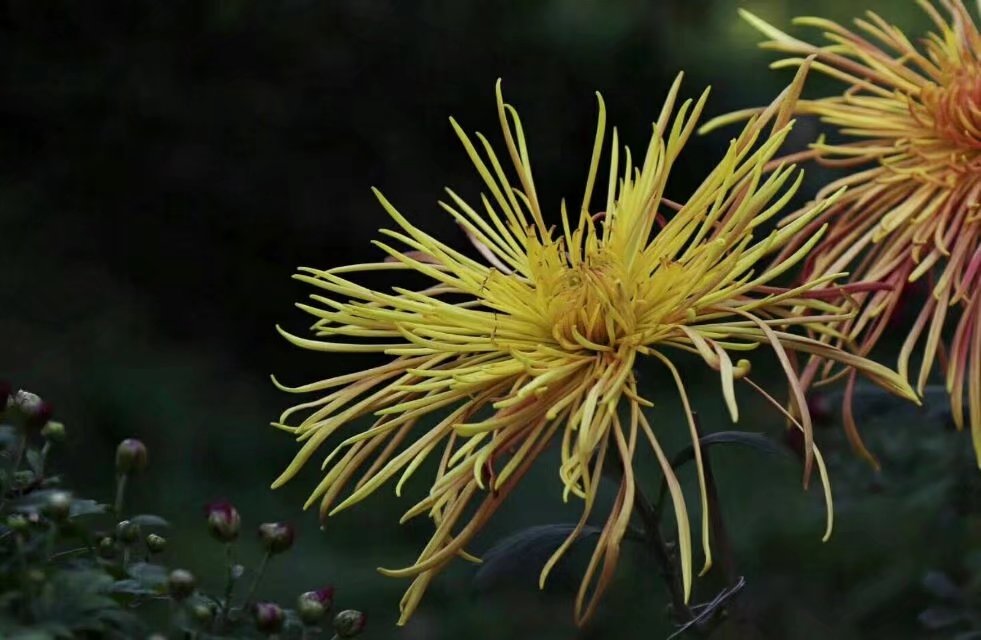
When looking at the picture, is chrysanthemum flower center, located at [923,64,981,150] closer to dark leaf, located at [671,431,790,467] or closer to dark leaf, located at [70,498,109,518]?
dark leaf, located at [671,431,790,467]

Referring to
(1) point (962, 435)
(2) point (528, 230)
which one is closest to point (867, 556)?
(1) point (962, 435)

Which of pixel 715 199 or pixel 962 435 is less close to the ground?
pixel 715 199

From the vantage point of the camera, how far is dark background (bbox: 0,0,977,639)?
2.54 metres

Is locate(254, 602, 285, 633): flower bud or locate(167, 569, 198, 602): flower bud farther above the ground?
locate(167, 569, 198, 602): flower bud

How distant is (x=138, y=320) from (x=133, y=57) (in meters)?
0.45

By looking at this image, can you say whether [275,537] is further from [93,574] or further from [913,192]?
[913,192]

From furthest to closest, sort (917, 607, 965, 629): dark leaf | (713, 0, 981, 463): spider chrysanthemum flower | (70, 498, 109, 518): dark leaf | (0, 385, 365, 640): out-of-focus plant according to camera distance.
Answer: (917, 607, 965, 629): dark leaf
(713, 0, 981, 463): spider chrysanthemum flower
(70, 498, 109, 518): dark leaf
(0, 385, 365, 640): out-of-focus plant

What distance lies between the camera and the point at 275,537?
2.53 feet

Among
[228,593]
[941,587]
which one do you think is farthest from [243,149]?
[228,593]

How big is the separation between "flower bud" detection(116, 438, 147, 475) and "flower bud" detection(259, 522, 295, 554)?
0.07m

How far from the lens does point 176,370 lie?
2.55m

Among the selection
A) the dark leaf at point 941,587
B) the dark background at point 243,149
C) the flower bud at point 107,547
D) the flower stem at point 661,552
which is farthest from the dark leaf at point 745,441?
the dark background at point 243,149

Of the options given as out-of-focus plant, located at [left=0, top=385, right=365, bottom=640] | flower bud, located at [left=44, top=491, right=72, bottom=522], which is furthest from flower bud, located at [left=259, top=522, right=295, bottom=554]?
flower bud, located at [left=44, top=491, right=72, bottom=522]

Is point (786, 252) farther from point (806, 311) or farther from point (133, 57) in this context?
point (133, 57)
